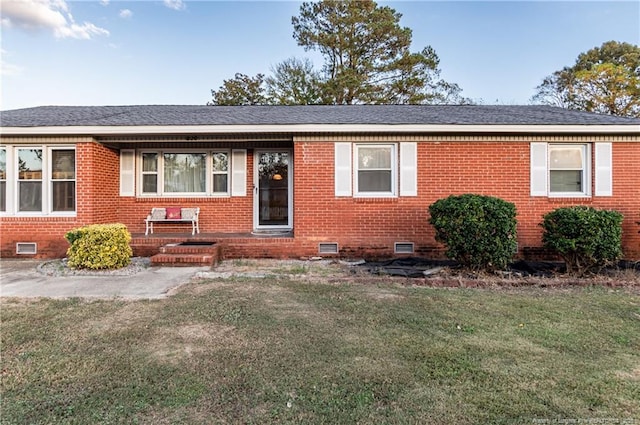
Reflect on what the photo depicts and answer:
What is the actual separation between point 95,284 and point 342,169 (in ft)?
17.1

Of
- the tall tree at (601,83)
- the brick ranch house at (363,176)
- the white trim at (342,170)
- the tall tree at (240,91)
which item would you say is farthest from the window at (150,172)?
the tall tree at (601,83)

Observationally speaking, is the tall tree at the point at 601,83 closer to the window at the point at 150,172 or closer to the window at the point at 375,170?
the window at the point at 375,170

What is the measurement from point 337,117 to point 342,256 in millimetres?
3347

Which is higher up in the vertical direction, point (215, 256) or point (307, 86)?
point (307, 86)

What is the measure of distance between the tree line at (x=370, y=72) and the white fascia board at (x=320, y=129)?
14.2 metres

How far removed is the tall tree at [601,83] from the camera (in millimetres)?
22344

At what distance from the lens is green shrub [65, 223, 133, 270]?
21.2 feet

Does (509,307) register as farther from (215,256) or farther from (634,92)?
(634,92)

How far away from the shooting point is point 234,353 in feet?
10.2

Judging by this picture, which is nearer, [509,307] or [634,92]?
[509,307]

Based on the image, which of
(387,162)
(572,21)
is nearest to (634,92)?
(572,21)

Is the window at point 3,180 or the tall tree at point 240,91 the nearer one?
the window at point 3,180

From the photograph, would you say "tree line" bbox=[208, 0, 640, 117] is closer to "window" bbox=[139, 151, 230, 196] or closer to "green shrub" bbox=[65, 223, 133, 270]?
"window" bbox=[139, 151, 230, 196]

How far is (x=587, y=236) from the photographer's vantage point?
581 centimetres
